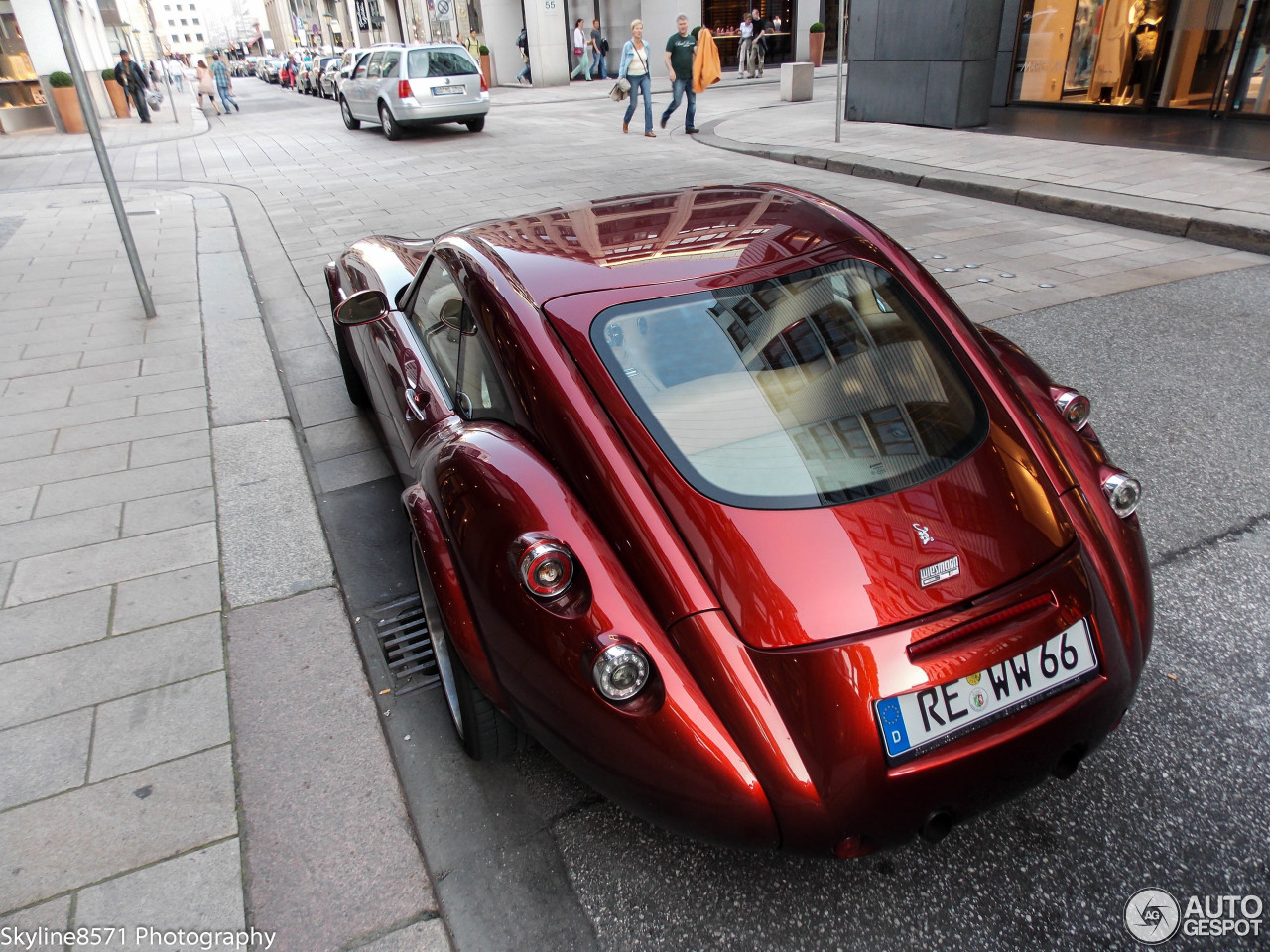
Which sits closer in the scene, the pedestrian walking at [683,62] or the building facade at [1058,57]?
the building facade at [1058,57]

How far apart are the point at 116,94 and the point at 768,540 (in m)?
30.5

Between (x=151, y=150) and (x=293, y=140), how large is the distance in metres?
2.70

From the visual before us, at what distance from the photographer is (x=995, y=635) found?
66.7 inches

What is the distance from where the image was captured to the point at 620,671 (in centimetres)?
167

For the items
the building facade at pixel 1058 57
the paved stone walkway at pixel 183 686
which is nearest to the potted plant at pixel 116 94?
the building facade at pixel 1058 57

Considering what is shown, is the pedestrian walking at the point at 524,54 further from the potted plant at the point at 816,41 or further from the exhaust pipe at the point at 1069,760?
the exhaust pipe at the point at 1069,760

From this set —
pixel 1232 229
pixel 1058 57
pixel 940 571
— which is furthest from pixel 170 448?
pixel 1058 57

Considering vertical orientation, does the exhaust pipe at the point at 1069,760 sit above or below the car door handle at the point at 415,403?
below

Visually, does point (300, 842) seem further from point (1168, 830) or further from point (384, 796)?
point (1168, 830)

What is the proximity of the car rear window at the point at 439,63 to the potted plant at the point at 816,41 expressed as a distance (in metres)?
14.3

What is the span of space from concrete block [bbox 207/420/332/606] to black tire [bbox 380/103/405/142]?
13084mm

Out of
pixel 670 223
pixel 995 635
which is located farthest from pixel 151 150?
A: pixel 995 635

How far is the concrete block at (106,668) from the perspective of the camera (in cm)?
257

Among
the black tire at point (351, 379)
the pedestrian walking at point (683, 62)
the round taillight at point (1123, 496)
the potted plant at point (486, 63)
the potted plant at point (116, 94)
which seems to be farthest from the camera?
the potted plant at point (486, 63)
